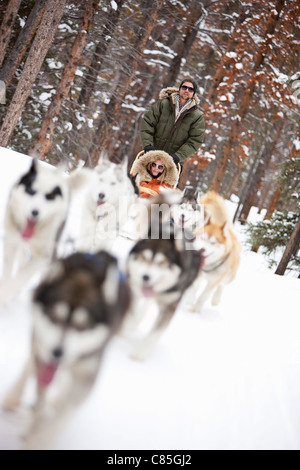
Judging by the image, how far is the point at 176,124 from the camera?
5.33 m

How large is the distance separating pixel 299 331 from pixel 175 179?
2564mm

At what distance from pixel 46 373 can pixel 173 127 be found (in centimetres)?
457

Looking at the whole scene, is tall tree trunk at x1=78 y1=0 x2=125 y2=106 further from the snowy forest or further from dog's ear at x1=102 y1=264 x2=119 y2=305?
dog's ear at x1=102 y1=264 x2=119 y2=305

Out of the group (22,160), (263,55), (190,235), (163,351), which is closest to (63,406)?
(163,351)

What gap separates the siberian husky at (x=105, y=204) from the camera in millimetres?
3609

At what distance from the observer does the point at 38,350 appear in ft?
4.72

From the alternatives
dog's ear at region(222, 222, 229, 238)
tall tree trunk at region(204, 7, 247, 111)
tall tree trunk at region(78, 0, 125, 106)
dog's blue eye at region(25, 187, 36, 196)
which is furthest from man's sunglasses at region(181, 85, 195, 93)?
tall tree trunk at region(204, 7, 247, 111)

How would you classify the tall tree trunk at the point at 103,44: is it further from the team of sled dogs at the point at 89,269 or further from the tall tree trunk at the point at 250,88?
the team of sled dogs at the point at 89,269

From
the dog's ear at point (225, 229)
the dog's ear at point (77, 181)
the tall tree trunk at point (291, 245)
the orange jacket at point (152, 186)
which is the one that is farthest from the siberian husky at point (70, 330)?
the tall tree trunk at point (291, 245)

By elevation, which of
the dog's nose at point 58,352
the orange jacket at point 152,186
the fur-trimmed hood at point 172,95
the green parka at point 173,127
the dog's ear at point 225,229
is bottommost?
the dog's nose at point 58,352

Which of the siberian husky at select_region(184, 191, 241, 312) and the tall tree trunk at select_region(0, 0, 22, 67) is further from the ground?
the tall tree trunk at select_region(0, 0, 22, 67)

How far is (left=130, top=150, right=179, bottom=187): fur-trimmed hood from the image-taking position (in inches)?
189

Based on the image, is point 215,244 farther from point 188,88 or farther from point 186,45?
point 186,45

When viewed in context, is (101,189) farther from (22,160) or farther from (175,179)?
(22,160)
